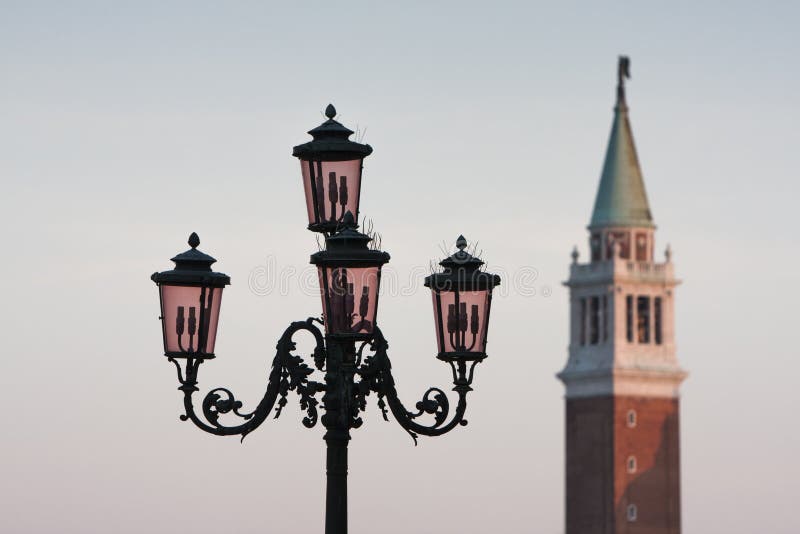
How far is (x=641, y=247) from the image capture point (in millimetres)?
92062

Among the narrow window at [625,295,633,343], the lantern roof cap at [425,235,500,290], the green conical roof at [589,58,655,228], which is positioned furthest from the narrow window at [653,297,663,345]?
the lantern roof cap at [425,235,500,290]

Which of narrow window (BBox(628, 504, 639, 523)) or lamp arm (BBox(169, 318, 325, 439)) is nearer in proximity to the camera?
lamp arm (BBox(169, 318, 325, 439))

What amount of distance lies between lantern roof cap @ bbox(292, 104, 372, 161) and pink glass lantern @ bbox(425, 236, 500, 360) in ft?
3.17

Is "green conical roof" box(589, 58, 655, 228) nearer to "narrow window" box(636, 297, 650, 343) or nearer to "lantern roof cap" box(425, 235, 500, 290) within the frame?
"narrow window" box(636, 297, 650, 343)

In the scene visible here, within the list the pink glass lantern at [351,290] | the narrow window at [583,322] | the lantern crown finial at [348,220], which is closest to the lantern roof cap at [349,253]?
the pink glass lantern at [351,290]

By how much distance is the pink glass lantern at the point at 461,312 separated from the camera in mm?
13922

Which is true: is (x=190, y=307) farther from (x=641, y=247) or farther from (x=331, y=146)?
(x=641, y=247)

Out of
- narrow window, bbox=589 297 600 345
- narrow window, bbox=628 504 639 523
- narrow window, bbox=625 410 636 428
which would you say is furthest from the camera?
narrow window, bbox=589 297 600 345

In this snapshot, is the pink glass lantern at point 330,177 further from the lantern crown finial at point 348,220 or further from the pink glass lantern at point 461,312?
the pink glass lantern at point 461,312

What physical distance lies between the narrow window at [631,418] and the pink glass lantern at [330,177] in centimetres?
7637

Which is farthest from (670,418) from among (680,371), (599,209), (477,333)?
(477,333)

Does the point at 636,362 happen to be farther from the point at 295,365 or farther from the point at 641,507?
the point at 295,365

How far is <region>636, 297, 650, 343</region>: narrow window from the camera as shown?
9144cm

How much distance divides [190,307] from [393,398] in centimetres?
147
